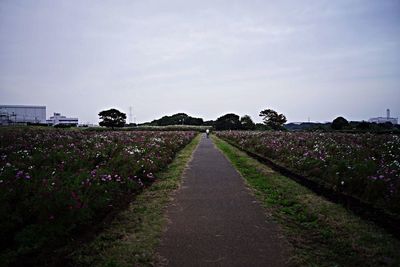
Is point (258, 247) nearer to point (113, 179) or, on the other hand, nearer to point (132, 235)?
point (132, 235)

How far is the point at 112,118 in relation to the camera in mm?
74812

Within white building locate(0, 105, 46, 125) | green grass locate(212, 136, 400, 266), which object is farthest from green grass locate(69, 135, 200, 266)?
white building locate(0, 105, 46, 125)

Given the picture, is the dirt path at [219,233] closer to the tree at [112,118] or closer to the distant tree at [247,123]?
the tree at [112,118]

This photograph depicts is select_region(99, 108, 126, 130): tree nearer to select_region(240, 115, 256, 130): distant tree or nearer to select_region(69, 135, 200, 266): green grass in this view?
select_region(240, 115, 256, 130): distant tree

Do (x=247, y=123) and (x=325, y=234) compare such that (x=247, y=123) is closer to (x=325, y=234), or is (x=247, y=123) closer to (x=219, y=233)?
(x=325, y=234)

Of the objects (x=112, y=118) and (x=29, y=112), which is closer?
(x=112, y=118)

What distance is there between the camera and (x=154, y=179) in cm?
841

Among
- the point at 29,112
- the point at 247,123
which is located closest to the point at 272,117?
the point at 247,123

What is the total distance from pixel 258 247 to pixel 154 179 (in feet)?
17.4

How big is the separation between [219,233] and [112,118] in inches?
2977

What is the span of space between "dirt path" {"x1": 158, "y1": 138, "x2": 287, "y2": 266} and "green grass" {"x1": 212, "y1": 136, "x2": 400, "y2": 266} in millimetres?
293

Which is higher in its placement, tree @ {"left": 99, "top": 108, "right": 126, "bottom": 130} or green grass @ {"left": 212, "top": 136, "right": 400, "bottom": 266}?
tree @ {"left": 99, "top": 108, "right": 126, "bottom": 130}

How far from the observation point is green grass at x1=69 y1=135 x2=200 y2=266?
10.6 feet

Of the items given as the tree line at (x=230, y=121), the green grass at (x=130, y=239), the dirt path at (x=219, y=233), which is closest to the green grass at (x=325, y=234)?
the dirt path at (x=219, y=233)
